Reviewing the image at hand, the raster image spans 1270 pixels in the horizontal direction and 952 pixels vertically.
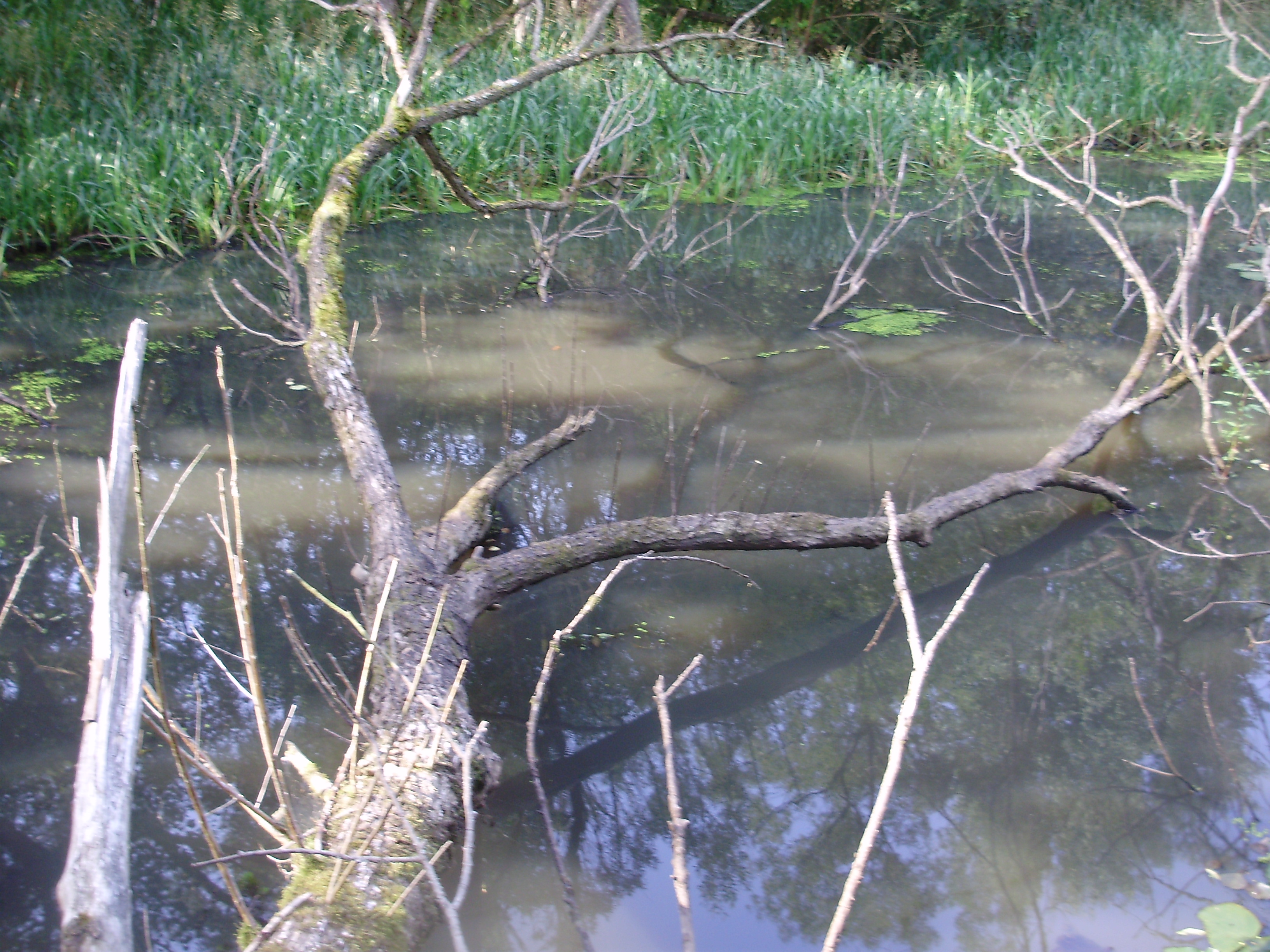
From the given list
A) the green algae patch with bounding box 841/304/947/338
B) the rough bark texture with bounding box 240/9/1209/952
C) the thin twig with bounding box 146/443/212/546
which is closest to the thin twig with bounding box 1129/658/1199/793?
the rough bark texture with bounding box 240/9/1209/952

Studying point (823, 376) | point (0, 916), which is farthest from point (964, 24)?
point (0, 916)

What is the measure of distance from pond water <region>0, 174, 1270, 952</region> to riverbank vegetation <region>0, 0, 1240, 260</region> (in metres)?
1.05

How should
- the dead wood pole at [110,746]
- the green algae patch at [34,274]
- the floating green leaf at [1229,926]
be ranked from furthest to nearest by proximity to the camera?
the green algae patch at [34,274] < the floating green leaf at [1229,926] < the dead wood pole at [110,746]

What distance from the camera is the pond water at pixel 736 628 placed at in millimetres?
1608

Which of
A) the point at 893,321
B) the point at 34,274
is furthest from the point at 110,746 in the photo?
the point at 34,274

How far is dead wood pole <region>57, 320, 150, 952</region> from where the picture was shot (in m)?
0.77

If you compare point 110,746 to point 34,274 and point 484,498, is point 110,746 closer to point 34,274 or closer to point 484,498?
point 484,498

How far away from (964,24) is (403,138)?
850cm

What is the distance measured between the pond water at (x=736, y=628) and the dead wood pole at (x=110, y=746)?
29.8 inches

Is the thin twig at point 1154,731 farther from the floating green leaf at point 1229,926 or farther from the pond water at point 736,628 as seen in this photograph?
the floating green leaf at point 1229,926

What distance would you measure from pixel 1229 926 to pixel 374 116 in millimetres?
5682

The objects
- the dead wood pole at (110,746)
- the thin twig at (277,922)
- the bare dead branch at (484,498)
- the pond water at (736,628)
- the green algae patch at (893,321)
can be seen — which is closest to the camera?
the dead wood pole at (110,746)

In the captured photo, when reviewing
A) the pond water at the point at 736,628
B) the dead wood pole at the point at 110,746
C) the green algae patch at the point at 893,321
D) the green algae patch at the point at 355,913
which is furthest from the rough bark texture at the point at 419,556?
the green algae patch at the point at 893,321

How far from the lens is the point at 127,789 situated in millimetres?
816
